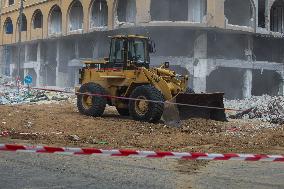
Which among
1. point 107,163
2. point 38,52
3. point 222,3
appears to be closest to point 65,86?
point 38,52

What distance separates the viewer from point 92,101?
1389 cm

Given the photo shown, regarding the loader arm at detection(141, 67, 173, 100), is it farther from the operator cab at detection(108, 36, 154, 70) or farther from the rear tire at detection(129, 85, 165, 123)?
the operator cab at detection(108, 36, 154, 70)

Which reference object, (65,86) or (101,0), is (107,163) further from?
(65,86)

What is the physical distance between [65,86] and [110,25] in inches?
384

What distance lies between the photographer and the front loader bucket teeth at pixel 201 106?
1208cm

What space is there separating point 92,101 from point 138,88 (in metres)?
2.19

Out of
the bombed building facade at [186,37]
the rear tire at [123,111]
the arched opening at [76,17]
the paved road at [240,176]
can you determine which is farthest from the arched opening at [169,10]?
the paved road at [240,176]

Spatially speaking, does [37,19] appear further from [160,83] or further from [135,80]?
[160,83]

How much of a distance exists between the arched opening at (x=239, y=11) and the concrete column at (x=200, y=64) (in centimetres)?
415

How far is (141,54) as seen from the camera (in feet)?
44.0

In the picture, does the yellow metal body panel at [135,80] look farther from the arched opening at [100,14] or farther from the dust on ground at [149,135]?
the arched opening at [100,14]

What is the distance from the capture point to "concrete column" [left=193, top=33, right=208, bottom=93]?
28031 millimetres

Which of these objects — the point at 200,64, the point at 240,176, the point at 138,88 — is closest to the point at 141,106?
the point at 138,88

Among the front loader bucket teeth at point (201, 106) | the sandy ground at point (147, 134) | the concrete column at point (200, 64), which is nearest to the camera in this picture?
the sandy ground at point (147, 134)
